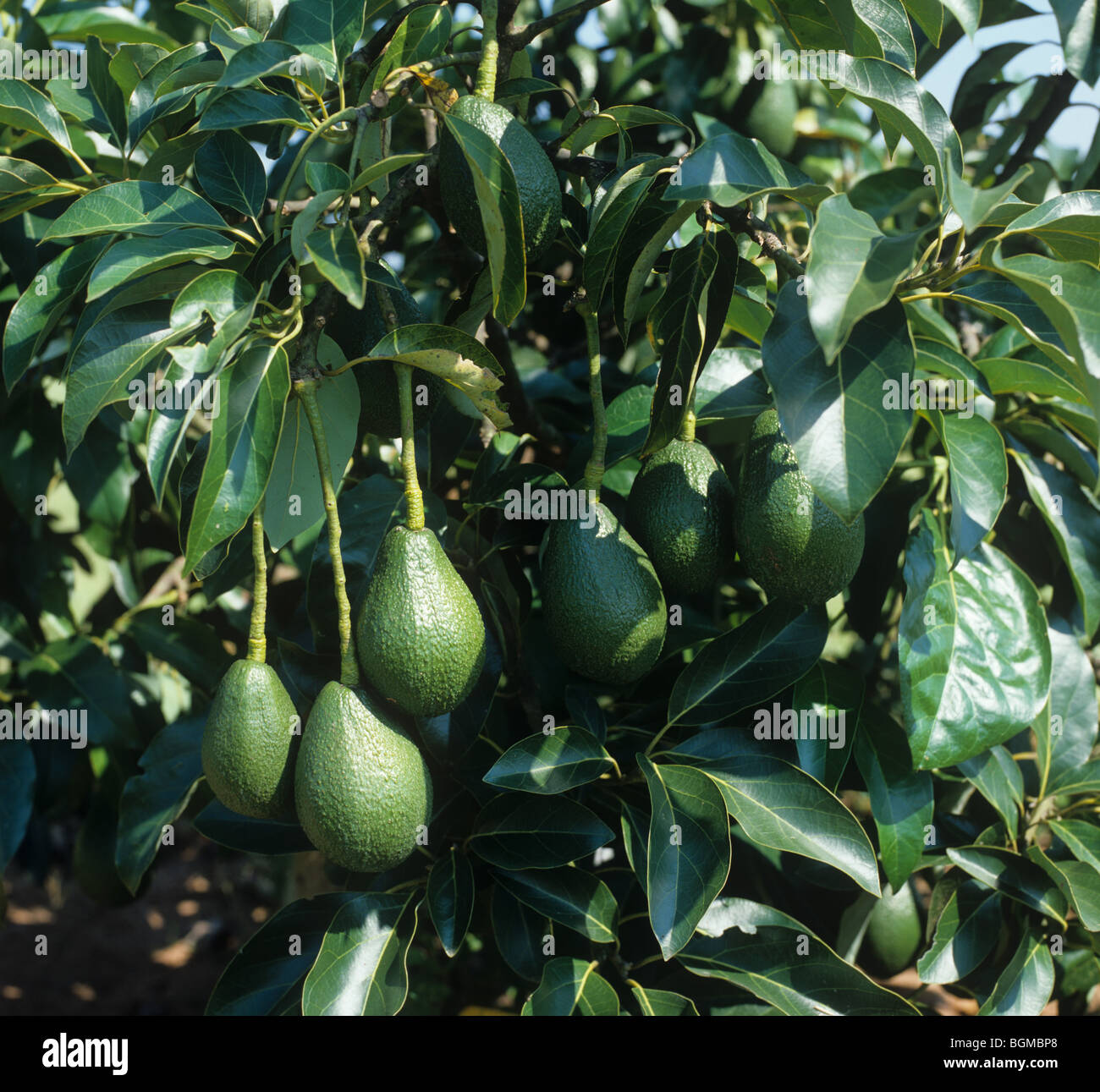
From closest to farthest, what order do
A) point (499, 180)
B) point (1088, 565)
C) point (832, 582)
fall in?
1. point (499, 180)
2. point (832, 582)
3. point (1088, 565)

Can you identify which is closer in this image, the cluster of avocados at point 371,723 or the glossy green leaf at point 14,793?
the cluster of avocados at point 371,723

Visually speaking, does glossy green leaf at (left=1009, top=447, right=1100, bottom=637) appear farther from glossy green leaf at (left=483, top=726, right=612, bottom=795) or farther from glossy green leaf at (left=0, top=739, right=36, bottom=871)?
glossy green leaf at (left=0, top=739, right=36, bottom=871)

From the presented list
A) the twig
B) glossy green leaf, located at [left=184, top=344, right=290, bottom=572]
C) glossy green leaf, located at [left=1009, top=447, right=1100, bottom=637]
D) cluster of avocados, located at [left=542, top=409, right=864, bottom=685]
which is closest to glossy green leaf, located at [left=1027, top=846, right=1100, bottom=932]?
glossy green leaf, located at [left=1009, top=447, right=1100, bottom=637]

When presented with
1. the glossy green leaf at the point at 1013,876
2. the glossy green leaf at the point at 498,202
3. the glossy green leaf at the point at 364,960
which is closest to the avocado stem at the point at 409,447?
the glossy green leaf at the point at 498,202

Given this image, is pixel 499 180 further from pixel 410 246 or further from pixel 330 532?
pixel 410 246

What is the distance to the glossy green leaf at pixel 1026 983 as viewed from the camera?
1.09 metres

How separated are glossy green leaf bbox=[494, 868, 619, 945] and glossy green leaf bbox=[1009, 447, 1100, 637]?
68cm

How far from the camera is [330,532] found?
32.6 inches

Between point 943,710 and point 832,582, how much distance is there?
0.25m

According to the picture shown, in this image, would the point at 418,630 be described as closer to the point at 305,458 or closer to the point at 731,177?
the point at 305,458

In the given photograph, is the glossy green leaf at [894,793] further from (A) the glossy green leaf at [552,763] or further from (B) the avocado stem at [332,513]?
(B) the avocado stem at [332,513]

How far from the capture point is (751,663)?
1.04 meters

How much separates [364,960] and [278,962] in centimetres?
14
